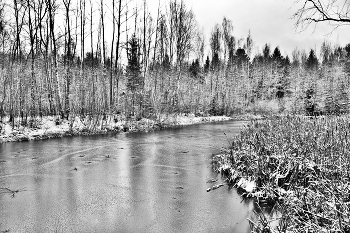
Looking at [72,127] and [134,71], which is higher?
[134,71]

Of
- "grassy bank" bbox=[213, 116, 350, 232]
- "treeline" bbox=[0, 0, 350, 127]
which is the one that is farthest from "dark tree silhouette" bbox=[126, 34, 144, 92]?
"grassy bank" bbox=[213, 116, 350, 232]

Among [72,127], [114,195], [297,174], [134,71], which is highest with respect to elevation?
[134,71]

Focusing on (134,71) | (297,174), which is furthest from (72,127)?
(297,174)

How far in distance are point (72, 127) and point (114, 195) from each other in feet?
41.1

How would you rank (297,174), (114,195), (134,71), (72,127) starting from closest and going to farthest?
(297,174) < (114,195) < (72,127) < (134,71)

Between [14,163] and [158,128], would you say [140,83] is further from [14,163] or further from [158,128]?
[14,163]

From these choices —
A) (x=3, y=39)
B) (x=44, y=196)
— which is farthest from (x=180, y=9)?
(x=44, y=196)

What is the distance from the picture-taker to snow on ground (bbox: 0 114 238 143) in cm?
1516

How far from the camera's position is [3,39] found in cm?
2069

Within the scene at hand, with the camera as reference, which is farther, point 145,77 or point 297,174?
point 145,77

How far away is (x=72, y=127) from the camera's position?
57.9 feet

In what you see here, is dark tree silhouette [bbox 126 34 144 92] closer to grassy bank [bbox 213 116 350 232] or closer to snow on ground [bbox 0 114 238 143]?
snow on ground [bbox 0 114 238 143]

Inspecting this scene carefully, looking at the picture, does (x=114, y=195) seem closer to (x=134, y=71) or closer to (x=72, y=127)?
(x=72, y=127)

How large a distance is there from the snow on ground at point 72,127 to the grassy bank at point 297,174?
11867mm
